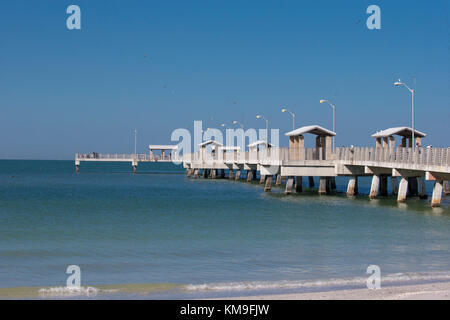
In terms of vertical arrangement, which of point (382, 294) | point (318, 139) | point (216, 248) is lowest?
point (216, 248)

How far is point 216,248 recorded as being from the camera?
2311 cm

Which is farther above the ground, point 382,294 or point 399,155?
point 399,155

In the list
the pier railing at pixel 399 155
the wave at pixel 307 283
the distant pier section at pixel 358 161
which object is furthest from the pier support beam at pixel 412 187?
the wave at pixel 307 283

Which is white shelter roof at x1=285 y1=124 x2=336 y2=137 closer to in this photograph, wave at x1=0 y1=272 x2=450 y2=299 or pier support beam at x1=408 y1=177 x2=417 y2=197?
pier support beam at x1=408 y1=177 x2=417 y2=197

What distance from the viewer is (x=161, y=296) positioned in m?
14.3

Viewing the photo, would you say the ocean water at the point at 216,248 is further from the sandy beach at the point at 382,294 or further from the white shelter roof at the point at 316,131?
the white shelter roof at the point at 316,131

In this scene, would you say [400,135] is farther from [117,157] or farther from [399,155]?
[117,157]

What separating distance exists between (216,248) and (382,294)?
10.3 m

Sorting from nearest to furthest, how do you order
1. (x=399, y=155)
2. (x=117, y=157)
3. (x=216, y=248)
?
(x=216, y=248), (x=399, y=155), (x=117, y=157)

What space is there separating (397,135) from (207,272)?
33516mm

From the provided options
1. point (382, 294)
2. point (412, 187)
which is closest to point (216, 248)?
point (382, 294)

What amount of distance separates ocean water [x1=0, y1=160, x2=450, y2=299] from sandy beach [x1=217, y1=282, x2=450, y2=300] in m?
1.21
